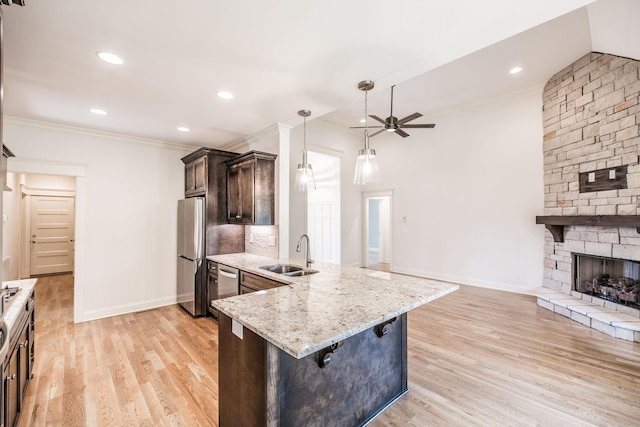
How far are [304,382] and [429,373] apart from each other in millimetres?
1486

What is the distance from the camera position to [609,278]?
12.8 ft

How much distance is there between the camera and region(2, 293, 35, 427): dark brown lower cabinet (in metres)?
1.69

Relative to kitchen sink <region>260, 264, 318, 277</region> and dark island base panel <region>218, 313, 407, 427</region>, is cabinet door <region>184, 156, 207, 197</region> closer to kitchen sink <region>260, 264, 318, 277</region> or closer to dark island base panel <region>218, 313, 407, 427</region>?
kitchen sink <region>260, 264, 318, 277</region>

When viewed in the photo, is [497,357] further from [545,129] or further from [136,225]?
[136,225]

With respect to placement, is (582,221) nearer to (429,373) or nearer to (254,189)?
(429,373)

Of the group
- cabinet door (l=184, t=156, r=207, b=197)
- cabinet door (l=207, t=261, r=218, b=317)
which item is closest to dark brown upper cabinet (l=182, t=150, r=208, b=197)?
cabinet door (l=184, t=156, r=207, b=197)

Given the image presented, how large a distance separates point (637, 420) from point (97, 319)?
223 inches

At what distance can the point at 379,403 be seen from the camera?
2043 mm

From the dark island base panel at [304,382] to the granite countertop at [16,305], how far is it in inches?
50.4

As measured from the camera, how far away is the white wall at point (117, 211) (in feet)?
12.7

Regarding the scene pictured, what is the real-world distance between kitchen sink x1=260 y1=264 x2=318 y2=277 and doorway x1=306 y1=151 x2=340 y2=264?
336 centimetres

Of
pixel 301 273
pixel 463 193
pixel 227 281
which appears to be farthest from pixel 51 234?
pixel 463 193

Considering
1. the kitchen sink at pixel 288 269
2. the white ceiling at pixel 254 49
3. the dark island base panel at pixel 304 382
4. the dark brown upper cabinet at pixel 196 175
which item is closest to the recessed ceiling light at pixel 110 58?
the white ceiling at pixel 254 49

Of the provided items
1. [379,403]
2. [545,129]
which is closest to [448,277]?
[545,129]
